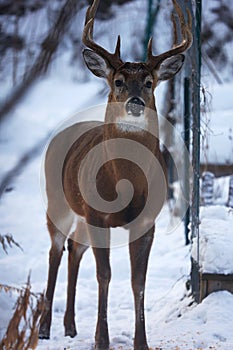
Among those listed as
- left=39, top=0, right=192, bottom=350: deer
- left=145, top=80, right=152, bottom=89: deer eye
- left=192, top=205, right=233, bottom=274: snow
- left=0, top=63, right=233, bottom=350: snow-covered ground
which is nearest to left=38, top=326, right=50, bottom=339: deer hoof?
left=0, top=63, right=233, bottom=350: snow-covered ground

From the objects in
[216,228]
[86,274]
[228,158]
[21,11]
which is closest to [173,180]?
[228,158]

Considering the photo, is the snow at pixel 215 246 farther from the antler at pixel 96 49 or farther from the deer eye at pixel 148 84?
the antler at pixel 96 49

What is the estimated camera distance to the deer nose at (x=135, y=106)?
391 cm

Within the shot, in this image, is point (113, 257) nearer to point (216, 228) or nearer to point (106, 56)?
point (216, 228)

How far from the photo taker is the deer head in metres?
3.96

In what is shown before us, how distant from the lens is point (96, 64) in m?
4.25

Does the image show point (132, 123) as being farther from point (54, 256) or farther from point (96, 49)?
point (54, 256)

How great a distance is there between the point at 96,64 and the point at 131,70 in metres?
0.32

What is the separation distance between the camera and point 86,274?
6.53 m

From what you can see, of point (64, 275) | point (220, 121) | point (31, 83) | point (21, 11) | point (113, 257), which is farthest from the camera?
point (220, 121)

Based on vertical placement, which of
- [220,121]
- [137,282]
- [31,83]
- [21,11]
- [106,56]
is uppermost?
[220,121]

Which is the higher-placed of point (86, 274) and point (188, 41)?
point (188, 41)

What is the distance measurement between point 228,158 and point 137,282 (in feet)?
17.0

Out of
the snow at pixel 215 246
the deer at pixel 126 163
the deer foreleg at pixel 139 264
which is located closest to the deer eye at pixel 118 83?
the deer at pixel 126 163
